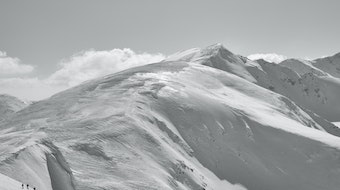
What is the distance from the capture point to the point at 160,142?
4938cm

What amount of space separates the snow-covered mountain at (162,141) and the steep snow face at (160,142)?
133mm

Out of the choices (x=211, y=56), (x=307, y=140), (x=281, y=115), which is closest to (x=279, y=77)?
(x=211, y=56)

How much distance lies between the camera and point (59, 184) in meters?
34.9

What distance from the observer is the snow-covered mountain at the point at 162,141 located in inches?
1515

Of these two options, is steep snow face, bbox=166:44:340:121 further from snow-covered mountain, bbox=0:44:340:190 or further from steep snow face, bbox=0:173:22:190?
steep snow face, bbox=0:173:22:190

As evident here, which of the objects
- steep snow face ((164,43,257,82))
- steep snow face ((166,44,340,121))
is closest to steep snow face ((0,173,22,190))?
steep snow face ((164,43,257,82))

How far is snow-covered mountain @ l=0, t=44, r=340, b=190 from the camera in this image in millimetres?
38469

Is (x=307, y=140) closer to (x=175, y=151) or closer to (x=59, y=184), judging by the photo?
(x=175, y=151)

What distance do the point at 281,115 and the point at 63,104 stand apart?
39794 mm

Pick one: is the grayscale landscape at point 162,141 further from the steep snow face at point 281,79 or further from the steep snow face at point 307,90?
the steep snow face at point 307,90

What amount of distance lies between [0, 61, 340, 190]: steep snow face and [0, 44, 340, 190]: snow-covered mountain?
0.13m

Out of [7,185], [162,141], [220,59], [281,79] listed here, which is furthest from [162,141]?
[281,79]

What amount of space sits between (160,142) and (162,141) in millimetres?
934

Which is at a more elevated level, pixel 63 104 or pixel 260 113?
pixel 63 104
